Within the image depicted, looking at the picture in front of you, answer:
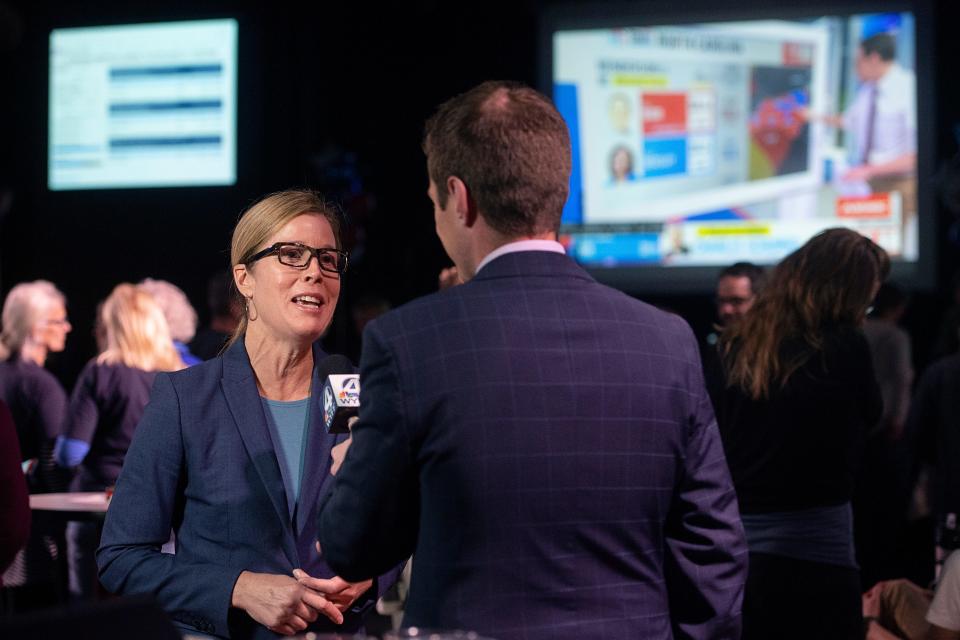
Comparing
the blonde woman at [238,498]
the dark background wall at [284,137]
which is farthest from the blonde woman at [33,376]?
the blonde woman at [238,498]

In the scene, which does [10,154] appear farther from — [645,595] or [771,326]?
[645,595]

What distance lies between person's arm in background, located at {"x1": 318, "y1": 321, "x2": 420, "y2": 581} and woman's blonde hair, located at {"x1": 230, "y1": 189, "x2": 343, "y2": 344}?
0.66 metres

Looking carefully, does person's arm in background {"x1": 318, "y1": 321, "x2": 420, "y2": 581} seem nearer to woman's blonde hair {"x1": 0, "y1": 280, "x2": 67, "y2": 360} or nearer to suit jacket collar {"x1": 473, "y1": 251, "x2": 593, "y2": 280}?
suit jacket collar {"x1": 473, "y1": 251, "x2": 593, "y2": 280}

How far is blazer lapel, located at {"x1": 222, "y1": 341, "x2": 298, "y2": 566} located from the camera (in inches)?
75.1

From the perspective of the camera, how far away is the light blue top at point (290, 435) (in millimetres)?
1969

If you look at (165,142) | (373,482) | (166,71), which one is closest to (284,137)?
(165,142)

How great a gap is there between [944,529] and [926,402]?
1465 mm

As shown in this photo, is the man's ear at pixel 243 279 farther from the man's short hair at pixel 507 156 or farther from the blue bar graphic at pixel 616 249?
the blue bar graphic at pixel 616 249

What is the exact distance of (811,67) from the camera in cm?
677

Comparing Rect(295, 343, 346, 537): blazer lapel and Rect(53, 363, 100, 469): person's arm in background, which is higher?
Rect(295, 343, 346, 537): blazer lapel

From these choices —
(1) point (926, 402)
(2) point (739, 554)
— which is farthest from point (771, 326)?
(1) point (926, 402)

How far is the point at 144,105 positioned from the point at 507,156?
22.1ft

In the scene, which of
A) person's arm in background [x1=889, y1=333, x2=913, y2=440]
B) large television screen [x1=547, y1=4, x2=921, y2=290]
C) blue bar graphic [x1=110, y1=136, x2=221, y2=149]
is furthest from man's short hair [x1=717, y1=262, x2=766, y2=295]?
blue bar graphic [x1=110, y1=136, x2=221, y2=149]

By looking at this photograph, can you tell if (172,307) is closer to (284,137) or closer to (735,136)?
(284,137)
